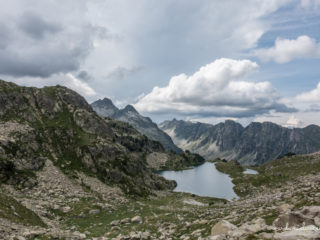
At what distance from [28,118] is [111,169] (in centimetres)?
4396

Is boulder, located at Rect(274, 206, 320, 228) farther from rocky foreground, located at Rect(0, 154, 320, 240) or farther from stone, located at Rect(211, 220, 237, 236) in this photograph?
stone, located at Rect(211, 220, 237, 236)

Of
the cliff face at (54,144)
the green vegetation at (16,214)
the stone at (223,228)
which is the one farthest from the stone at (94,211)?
the stone at (223,228)

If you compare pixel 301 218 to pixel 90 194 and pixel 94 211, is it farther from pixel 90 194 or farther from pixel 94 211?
pixel 90 194

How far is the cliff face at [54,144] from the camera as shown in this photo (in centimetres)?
7275

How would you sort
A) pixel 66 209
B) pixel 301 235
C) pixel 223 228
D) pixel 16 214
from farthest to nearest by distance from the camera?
pixel 66 209
pixel 16 214
pixel 223 228
pixel 301 235

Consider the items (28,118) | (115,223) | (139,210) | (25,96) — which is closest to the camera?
(115,223)

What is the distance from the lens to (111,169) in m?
93.1

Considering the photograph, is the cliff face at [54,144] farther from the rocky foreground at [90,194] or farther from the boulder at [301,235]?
the boulder at [301,235]

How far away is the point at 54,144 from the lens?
3590 inches

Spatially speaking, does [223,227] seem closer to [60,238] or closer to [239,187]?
[60,238]

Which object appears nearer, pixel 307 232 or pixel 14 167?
pixel 307 232

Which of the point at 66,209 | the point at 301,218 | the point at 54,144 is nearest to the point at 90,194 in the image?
the point at 66,209

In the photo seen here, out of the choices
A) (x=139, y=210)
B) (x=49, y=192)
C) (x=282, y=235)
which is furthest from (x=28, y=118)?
(x=282, y=235)

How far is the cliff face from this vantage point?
239ft
